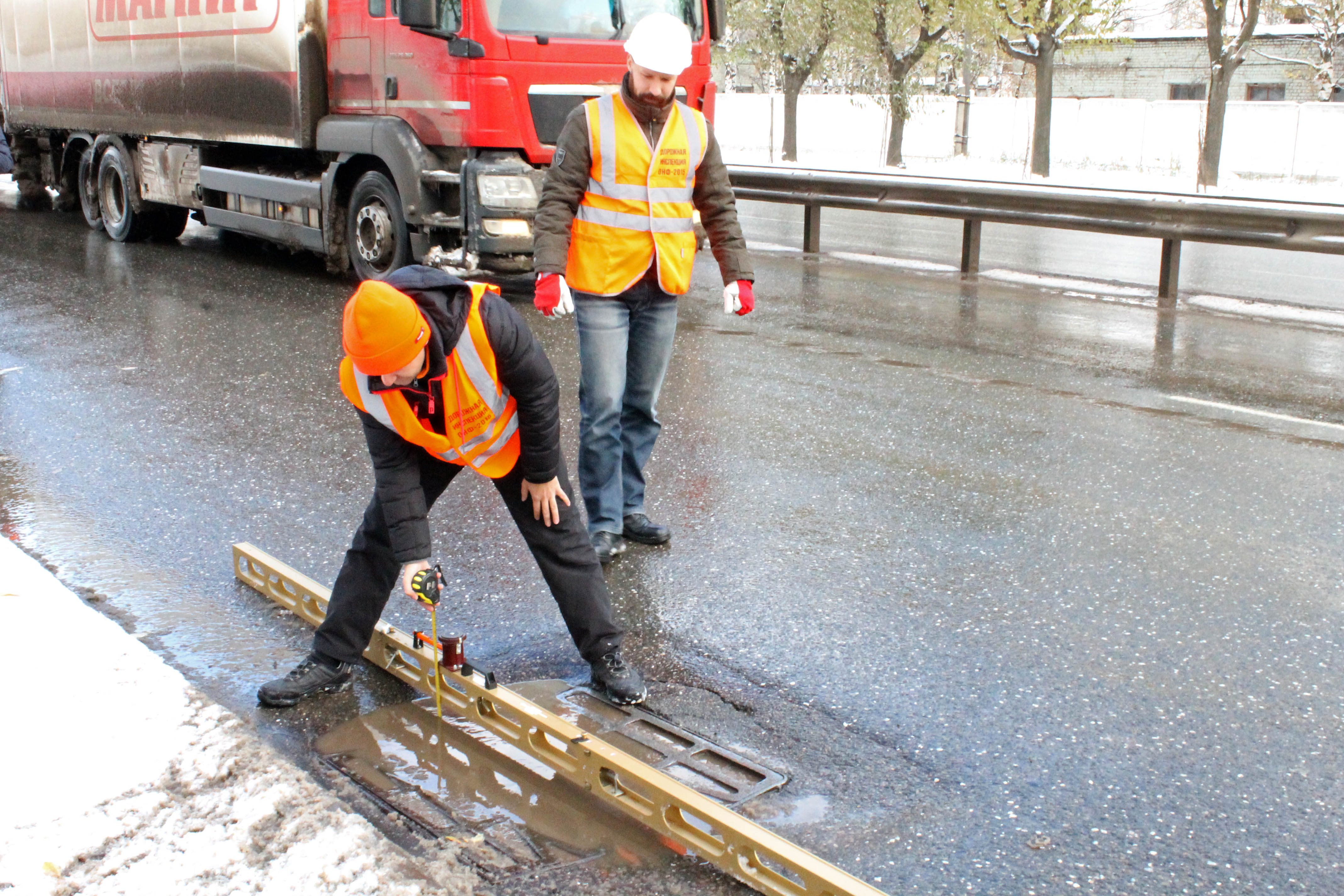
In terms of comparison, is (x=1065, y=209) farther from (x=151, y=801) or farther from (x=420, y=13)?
(x=151, y=801)

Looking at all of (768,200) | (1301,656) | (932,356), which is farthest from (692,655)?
(768,200)

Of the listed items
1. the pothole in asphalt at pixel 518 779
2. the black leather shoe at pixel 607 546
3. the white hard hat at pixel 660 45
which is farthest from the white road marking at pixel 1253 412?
the pothole in asphalt at pixel 518 779

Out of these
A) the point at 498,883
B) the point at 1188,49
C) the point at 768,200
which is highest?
the point at 1188,49

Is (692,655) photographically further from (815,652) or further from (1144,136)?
(1144,136)

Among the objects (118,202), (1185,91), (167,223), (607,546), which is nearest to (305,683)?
(607,546)

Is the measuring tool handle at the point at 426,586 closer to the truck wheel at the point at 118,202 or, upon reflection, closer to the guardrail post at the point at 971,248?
the guardrail post at the point at 971,248

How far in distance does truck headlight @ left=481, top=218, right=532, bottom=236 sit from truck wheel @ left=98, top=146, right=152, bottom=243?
5879mm

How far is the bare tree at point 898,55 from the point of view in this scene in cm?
3042

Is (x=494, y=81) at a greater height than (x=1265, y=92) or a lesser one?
lesser

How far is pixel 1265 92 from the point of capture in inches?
1775

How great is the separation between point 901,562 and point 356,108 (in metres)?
7.32

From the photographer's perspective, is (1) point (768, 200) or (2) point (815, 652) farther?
(1) point (768, 200)

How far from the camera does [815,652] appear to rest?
407 centimetres

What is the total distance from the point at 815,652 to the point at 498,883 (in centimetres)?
148
